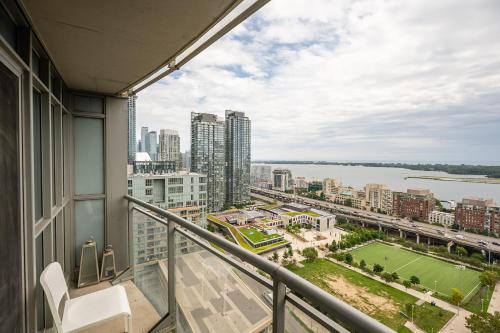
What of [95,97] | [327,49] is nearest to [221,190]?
[327,49]

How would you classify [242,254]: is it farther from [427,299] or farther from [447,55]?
[447,55]

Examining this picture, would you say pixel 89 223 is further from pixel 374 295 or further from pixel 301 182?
pixel 301 182

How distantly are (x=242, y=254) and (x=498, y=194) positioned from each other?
12.9m

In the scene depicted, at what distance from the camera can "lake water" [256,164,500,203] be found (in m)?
10.4

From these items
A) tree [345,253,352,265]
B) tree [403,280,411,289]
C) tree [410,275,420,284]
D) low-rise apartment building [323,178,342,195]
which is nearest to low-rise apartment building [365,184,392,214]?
low-rise apartment building [323,178,342,195]

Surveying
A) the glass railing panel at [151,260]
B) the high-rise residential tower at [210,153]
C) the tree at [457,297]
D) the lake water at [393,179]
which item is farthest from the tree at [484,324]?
the high-rise residential tower at [210,153]

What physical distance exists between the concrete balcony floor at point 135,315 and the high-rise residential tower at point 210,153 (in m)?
19.3

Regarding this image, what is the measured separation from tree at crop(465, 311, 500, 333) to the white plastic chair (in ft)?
17.0

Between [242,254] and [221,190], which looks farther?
[221,190]

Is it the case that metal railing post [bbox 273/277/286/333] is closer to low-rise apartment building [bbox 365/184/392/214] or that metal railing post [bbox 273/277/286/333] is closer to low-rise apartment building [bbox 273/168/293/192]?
low-rise apartment building [bbox 365/184/392/214]

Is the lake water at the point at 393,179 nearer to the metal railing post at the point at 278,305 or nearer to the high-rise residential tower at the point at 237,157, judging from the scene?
the high-rise residential tower at the point at 237,157

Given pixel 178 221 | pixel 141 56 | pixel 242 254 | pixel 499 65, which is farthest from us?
pixel 499 65

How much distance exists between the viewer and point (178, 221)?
6.38 feet

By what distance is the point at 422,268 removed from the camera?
10.0 metres
